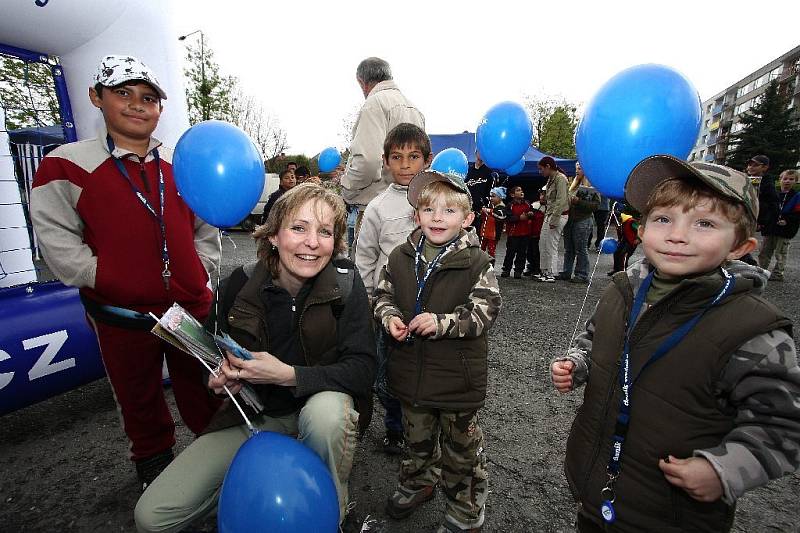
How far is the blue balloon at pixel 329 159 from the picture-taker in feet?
29.2

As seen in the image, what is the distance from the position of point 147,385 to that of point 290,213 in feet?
4.25

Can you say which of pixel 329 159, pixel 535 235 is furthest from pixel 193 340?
pixel 329 159

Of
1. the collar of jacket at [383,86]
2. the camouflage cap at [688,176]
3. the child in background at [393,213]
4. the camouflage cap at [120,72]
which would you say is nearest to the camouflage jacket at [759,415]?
the camouflage cap at [688,176]

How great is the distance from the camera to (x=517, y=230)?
7.72m

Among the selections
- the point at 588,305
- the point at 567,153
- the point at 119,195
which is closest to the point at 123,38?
the point at 119,195

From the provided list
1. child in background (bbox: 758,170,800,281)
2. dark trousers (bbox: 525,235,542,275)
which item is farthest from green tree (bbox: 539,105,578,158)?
dark trousers (bbox: 525,235,542,275)

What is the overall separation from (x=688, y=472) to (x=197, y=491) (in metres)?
1.55

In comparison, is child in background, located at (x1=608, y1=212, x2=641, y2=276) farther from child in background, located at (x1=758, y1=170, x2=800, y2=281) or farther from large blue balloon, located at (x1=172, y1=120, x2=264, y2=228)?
large blue balloon, located at (x1=172, y1=120, x2=264, y2=228)

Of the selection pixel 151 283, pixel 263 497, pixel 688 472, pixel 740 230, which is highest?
pixel 740 230

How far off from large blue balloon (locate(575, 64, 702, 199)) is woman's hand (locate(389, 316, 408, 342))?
1.21 m

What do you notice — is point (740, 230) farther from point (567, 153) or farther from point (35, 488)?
point (567, 153)

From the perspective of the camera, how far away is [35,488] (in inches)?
90.3

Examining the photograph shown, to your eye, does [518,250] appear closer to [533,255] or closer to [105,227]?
[533,255]

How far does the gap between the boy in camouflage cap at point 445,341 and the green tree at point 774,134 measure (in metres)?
42.9
